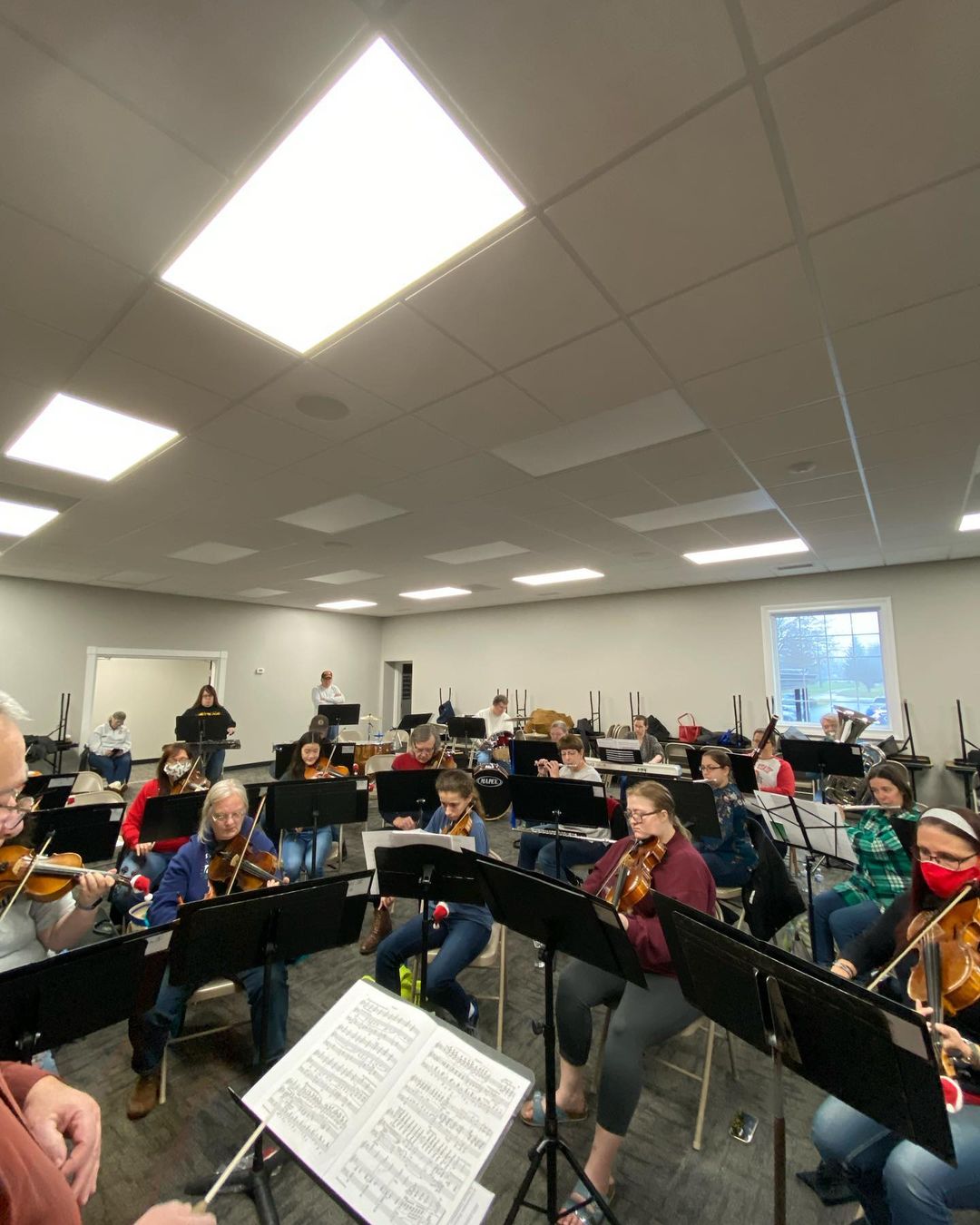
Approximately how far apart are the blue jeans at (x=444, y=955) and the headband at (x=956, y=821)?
1.91 metres

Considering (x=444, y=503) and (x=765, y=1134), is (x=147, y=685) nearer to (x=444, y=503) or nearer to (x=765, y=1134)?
Result: (x=444, y=503)

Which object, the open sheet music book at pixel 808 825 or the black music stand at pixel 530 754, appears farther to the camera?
the black music stand at pixel 530 754

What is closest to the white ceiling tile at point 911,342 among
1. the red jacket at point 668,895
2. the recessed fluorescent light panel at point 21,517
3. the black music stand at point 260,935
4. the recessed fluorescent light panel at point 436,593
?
the red jacket at point 668,895

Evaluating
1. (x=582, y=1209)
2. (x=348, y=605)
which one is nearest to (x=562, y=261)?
(x=582, y=1209)

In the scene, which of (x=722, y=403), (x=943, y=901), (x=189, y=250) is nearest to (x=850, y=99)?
(x=722, y=403)

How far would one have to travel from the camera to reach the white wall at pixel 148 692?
10.6 m

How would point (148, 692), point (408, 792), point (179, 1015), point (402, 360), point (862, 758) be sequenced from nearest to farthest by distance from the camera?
point (179, 1015) → point (402, 360) → point (408, 792) → point (862, 758) → point (148, 692)

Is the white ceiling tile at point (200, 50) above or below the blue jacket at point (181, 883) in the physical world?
above

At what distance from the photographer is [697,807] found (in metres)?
3.33

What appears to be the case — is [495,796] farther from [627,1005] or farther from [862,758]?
[862,758]

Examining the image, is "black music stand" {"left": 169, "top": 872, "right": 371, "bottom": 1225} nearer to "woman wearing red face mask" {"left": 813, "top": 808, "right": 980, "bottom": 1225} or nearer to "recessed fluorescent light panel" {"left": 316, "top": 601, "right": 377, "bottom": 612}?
"woman wearing red face mask" {"left": 813, "top": 808, "right": 980, "bottom": 1225}

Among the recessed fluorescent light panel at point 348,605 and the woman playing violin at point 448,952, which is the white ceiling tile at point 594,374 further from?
the recessed fluorescent light panel at point 348,605

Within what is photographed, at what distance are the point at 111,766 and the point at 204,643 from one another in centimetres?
292

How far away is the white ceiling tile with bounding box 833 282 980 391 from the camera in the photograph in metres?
2.17
